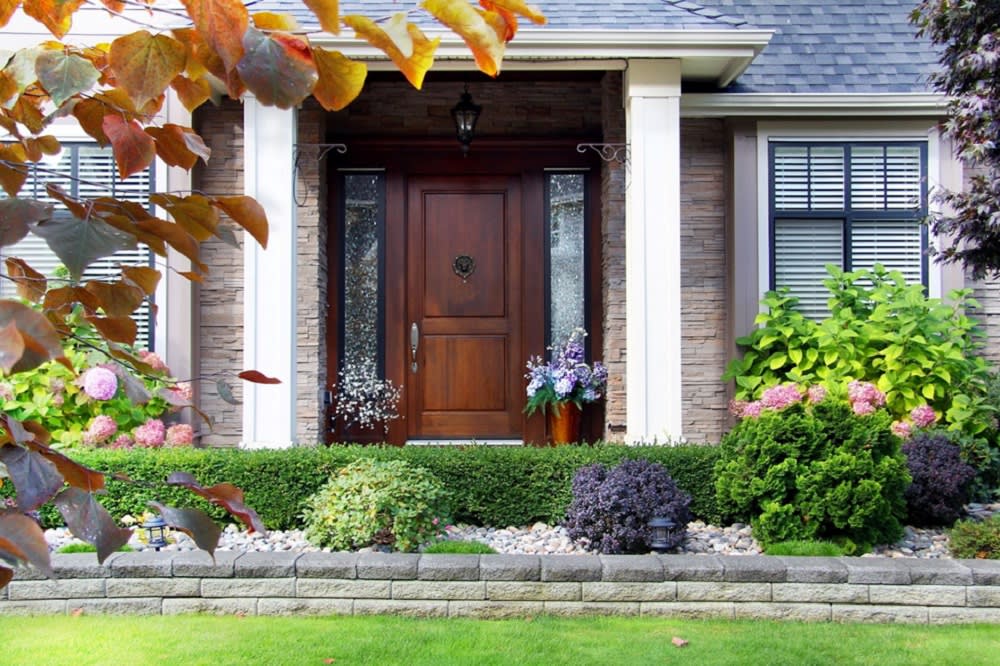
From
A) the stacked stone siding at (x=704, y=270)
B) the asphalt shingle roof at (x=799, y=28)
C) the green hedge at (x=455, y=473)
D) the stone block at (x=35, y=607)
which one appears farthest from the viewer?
the stacked stone siding at (x=704, y=270)

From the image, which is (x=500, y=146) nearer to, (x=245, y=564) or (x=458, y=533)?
(x=458, y=533)

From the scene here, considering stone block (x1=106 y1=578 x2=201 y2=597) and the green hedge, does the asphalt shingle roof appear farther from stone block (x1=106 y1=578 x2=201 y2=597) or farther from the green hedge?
stone block (x1=106 y1=578 x2=201 y2=597)

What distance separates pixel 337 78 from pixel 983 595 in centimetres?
429

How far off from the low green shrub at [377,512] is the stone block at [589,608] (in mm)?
843

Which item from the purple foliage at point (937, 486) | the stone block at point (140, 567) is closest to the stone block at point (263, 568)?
the stone block at point (140, 567)

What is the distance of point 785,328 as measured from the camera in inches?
272

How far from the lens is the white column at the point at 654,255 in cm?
634

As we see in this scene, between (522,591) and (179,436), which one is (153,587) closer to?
(522,591)

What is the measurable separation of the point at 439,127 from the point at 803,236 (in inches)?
121

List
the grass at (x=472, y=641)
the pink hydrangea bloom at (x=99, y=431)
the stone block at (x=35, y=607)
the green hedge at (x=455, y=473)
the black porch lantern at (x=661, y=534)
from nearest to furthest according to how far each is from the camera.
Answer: the grass at (x=472, y=641), the stone block at (x=35, y=607), the black porch lantern at (x=661, y=534), the green hedge at (x=455, y=473), the pink hydrangea bloom at (x=99, y=431)

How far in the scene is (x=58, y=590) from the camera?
428 cm

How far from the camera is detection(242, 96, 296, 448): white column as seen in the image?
6227 mm

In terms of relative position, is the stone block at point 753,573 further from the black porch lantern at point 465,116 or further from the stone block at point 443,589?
the black porch lantern at point 465,116

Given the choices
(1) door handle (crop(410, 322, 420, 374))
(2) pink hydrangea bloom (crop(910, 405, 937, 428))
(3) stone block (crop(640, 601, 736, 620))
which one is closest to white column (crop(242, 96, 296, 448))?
(1) door handle (crop(410, 322, 420, 374))
